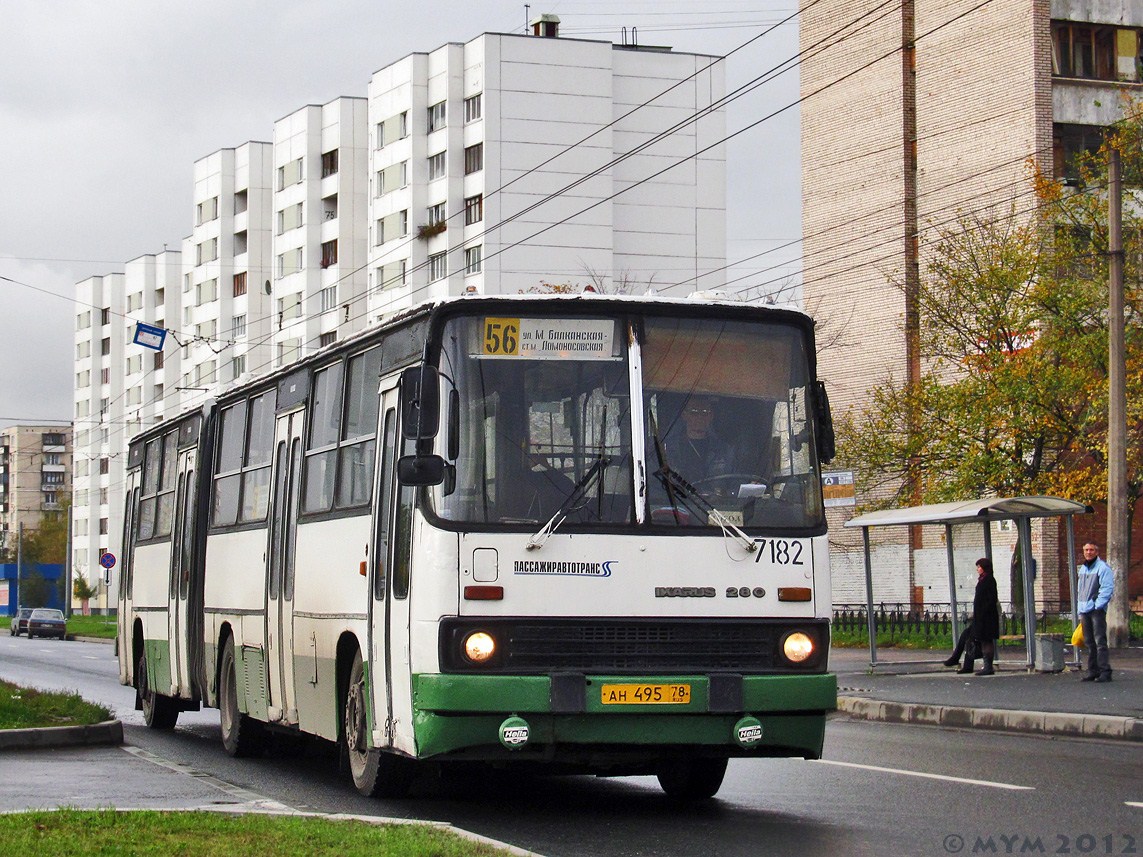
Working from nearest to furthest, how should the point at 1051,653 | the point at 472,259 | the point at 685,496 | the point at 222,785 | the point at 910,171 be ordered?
the point at 685,496, the point at 222,785, the point at 1051,653, the point at 910,171, the point at 472,259

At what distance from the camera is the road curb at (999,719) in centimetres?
1755

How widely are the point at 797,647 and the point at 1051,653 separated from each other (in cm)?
1578

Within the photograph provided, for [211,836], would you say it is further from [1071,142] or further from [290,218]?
[290,218]

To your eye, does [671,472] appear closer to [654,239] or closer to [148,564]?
[148,564]

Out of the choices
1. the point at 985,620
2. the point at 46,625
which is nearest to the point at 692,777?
the point at 985,620

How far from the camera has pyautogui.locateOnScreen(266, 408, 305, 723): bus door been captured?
13.9 metres

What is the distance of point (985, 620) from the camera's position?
26.5m

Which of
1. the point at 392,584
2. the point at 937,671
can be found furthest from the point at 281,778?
the point at 937,671

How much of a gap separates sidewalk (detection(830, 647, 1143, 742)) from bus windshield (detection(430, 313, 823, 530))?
25.1 ft

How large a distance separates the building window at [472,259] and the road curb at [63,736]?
56971mm

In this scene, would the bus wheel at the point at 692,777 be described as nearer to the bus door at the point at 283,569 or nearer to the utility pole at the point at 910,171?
the bus door at the point at 283,569

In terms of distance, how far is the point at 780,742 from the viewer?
1077cm

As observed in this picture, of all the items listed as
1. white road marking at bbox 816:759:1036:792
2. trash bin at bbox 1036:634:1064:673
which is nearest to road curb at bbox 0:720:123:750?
white road marking at bbox 816:759:1036:792

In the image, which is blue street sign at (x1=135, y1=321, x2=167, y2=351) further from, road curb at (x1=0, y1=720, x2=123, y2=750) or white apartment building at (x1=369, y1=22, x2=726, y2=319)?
road curb at (x1=0, y1=720, x2=123, y2=750)
